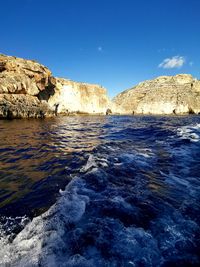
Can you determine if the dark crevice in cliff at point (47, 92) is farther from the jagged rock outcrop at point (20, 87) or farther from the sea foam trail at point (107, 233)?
the sea foam trail at point (107, 233)

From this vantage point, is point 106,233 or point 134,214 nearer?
point 106,233

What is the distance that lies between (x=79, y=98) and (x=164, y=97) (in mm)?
44286

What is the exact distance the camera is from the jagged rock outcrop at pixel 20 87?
111 feet

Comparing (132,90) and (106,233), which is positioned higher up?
(132,90)

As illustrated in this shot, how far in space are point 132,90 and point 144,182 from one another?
104690mm

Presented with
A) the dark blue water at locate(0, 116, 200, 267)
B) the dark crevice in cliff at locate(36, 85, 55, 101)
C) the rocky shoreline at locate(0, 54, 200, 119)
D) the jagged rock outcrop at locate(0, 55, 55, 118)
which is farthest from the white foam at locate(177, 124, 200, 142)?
the dark crevice in cliff at locate(36, 85, 55, 101)

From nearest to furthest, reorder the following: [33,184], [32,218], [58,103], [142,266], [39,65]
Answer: [142,266] → [32,218] → [33,184] → [39,65] → [58,103]

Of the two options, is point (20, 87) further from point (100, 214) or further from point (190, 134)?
point (100, 214)

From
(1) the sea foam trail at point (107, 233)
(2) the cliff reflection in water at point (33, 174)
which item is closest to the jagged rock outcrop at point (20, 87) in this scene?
(2) the cliff reflection in water at point (33, 174)

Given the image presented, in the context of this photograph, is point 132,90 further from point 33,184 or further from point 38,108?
point 33,184

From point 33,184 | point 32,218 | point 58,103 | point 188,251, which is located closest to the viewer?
point 188,251

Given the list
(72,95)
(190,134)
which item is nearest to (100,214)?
(190,134)

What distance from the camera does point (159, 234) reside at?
3045mm

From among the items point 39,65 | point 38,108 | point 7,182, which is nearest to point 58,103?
point 39,65
